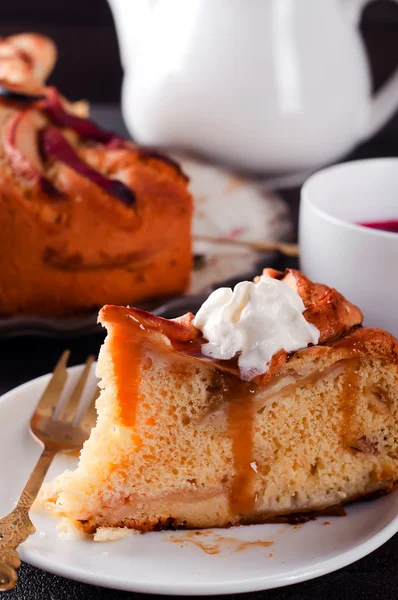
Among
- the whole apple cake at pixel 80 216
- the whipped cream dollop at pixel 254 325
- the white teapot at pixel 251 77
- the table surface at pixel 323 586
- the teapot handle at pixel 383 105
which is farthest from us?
the teapot handle at pixel 383 105

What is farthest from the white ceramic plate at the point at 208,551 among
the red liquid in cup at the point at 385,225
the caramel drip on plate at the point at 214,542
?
the red liquid in cup at the point at 385,225

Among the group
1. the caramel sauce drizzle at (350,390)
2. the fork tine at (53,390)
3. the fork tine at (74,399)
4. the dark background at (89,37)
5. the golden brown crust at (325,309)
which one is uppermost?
the golden brown crust at (325,309)

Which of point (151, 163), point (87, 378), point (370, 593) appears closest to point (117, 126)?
point (151, 163)

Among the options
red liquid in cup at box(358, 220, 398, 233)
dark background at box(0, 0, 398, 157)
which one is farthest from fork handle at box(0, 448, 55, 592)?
dark background at box(0, 0, 398, 157)

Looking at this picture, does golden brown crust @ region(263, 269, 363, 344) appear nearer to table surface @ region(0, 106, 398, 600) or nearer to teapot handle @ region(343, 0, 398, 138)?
table surface @ region(0, 106, 398, 600)

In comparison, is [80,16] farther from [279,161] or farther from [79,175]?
[79,175]

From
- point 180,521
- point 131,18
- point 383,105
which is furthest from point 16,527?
point 383,105

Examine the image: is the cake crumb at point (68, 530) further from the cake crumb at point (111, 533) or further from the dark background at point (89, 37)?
the dark background at point (89, 37)
